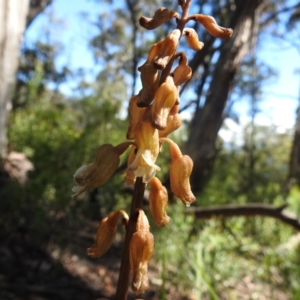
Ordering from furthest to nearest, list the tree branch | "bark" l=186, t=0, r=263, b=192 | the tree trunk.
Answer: the tree branch, "bark" l=186, t=0, r=263, b=192, the tree trunk

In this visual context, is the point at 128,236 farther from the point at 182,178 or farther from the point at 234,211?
the point at 234,211

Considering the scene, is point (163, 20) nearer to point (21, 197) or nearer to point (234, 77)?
point (21, 197)

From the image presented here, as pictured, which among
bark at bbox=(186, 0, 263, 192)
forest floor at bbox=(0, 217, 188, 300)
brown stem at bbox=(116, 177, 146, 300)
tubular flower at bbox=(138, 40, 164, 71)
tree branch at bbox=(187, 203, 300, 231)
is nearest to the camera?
brown stem at bbox=(116, 177, 146, 300)

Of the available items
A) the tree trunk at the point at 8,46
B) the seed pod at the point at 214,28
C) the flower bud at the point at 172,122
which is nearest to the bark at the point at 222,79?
the tree trunk at the point at 8,46

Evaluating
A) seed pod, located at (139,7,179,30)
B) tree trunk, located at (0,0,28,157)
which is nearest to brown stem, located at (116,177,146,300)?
seed pod, located at (139,7,179,30)

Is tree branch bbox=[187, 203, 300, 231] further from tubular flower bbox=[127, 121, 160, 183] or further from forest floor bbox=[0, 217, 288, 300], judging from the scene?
tubular flower bbox=[127, 121, 160, 183]
